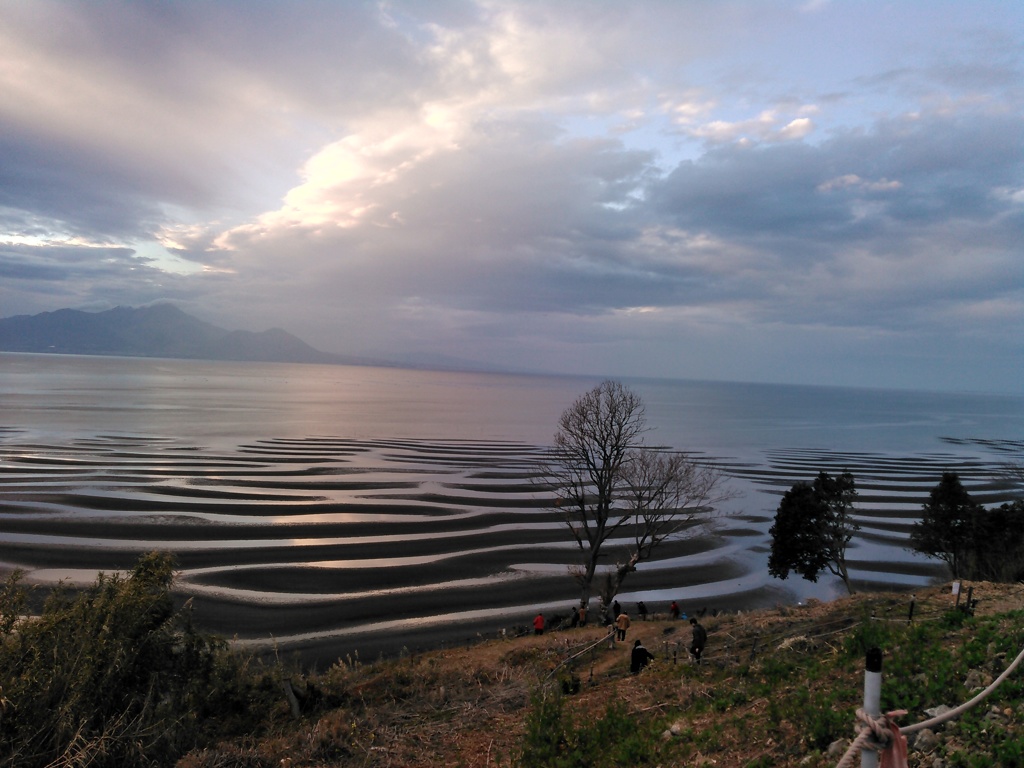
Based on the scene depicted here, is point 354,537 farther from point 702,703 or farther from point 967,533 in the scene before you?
point 967,533

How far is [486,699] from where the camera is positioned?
13.5 meters

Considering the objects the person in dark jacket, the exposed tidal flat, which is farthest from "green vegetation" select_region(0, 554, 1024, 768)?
the exposed tidal flat

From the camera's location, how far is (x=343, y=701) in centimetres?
1519

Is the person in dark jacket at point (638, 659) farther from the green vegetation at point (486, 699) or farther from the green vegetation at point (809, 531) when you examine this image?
the green vegetation at point (809, 531)

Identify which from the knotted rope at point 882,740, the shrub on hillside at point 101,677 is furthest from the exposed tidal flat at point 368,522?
the knotted rope at point 882,740

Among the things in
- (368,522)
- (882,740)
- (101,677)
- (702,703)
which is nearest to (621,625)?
(702,703)

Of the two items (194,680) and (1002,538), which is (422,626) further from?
(1002,538)

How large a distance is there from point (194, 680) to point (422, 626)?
14.6 metres

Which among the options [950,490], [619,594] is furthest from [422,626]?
[950,490]

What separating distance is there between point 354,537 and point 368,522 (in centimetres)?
354

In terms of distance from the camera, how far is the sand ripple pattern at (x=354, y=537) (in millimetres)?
28734

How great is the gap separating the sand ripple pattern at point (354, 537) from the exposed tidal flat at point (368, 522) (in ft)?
0.54

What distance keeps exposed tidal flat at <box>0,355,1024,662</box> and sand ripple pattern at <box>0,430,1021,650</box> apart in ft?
0.54

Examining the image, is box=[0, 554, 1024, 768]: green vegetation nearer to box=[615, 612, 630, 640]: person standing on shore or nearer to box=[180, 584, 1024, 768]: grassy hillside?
box=[180, 584, 1024, 768]: grassy hillside
